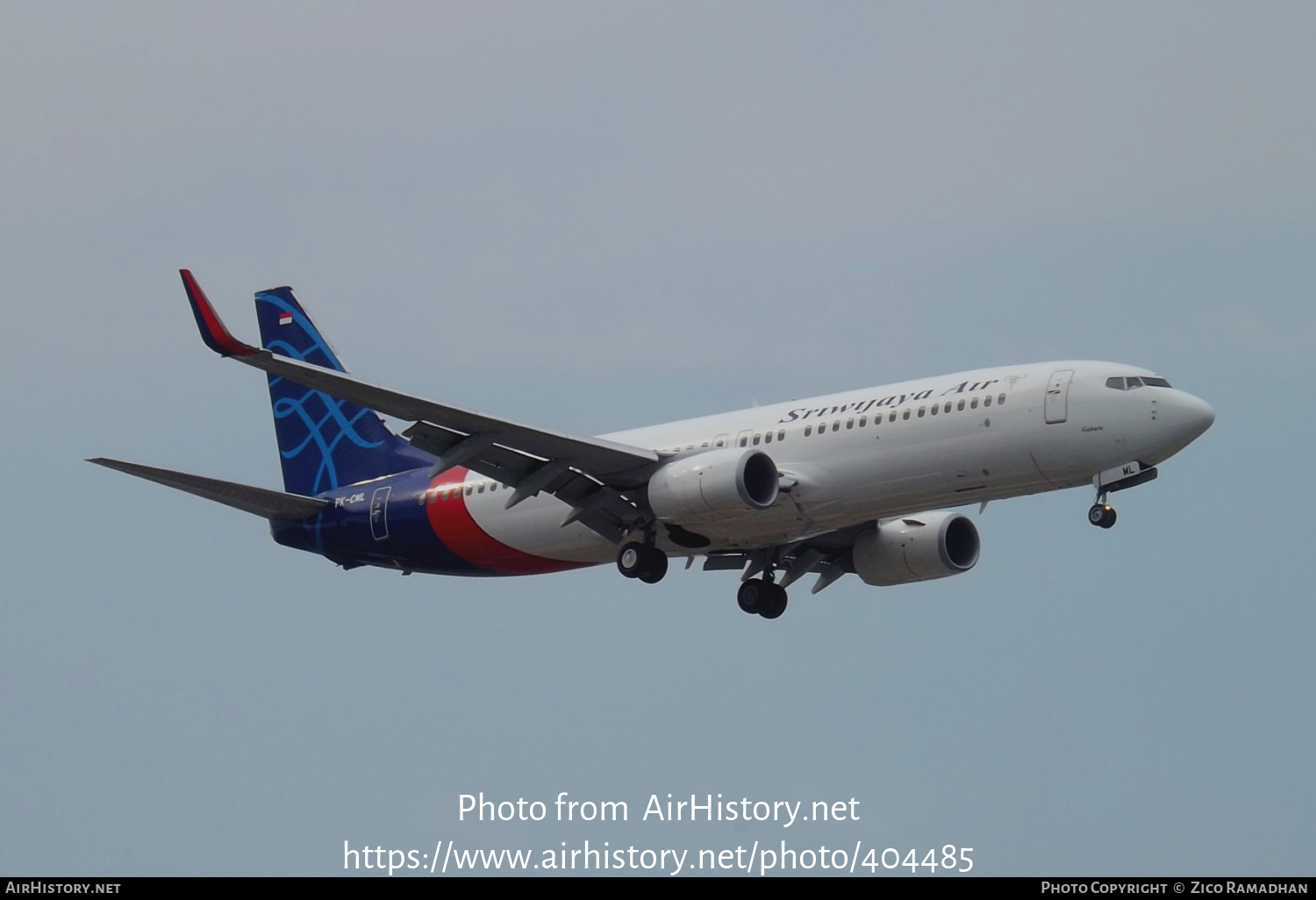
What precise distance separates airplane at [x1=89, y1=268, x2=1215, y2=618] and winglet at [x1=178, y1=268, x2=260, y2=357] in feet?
0.15

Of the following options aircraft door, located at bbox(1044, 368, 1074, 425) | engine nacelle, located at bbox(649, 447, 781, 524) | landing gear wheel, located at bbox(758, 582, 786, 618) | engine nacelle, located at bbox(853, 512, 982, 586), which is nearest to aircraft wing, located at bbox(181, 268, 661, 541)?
engine nacelle, located at bbox(649, 447, 781, 524)

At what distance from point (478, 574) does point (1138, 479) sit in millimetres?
16704

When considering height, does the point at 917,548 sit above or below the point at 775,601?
above

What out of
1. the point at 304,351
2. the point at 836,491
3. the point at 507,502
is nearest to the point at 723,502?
the point at 836,491

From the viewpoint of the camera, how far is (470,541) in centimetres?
4703

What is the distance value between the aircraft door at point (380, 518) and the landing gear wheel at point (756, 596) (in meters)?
8.98

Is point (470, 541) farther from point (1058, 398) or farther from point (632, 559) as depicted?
point (1058, 398)

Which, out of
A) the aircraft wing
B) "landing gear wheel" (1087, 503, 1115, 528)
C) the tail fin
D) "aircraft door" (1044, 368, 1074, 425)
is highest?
the tail fin

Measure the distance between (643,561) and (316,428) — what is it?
12.3 meters

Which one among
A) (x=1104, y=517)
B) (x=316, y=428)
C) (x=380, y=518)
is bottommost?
(x=1104, y=517)

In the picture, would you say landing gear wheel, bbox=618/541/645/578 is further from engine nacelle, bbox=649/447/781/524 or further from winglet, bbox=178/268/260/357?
winglet, bbox=178/268/260/357

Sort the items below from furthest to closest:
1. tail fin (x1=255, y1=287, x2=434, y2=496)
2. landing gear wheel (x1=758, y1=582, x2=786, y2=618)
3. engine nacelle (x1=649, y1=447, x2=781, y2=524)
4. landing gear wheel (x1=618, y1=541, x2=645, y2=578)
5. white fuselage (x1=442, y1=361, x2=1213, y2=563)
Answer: tail fin (x1=255, y1=287, x2=434, y2=496) → landing gear wheel (x1=758, y1=582, x2=786, y2=618) → landing gear wheel (x1=618, y1=541, x2=645, y2=578) → engine nacelle (x1=649, y1=447, x2=781, y2=524) → white fuselage (x1=442, y1=361, x2=1213, y2=563)

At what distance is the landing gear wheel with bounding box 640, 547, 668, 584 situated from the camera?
145 ft

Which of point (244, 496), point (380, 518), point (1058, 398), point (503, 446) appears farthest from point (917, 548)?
point (244, 496)
